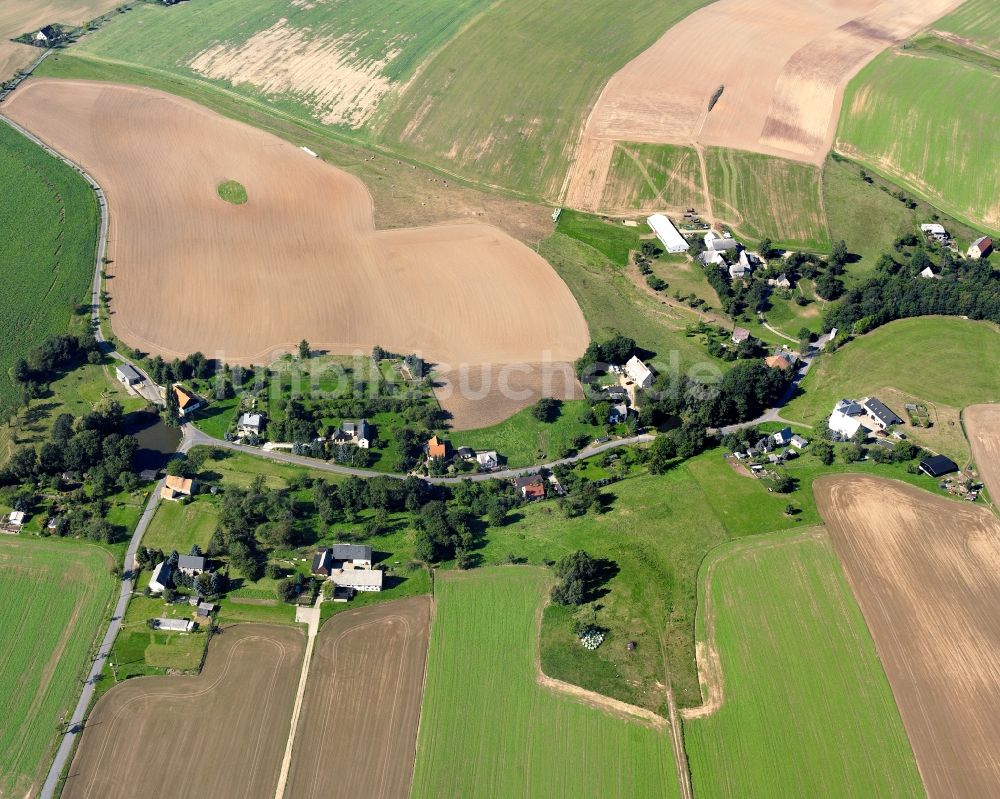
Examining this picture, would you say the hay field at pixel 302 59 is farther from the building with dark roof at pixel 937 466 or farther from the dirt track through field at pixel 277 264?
the building with dark roof at pixel 937 466

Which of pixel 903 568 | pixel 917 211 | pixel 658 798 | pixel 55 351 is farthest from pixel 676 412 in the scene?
pixel 55 351

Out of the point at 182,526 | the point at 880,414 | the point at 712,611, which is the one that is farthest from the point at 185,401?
the point at 880,414

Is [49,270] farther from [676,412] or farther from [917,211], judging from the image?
[917,211]

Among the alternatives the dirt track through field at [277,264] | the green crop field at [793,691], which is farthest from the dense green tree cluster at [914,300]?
the green crop field at [793,691]

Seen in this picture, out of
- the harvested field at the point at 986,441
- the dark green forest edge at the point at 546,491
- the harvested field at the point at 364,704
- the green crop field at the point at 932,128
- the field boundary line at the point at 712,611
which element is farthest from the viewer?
the green crop field at the point at 932,128

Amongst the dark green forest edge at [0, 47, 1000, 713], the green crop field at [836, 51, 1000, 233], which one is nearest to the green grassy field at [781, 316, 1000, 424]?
the dark green forest edge at [0, 47, 1000, 713]

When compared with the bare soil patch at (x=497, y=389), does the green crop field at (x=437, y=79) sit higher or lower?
higher

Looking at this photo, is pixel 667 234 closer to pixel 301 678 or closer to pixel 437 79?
pixel 437 79
